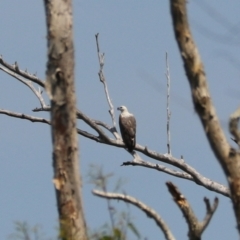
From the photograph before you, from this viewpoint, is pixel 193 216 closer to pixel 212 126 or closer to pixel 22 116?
pixel 212 126

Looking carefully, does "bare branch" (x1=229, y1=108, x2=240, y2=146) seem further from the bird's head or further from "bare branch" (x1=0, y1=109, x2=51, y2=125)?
the bird's head

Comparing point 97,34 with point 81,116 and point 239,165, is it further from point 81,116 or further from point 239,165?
point 239,165

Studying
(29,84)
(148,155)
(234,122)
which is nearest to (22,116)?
(29,84)

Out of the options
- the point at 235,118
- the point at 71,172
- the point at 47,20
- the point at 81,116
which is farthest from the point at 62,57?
the point at 81,116

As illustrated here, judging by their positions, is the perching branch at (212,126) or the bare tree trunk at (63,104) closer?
the perching branch at (212,126)

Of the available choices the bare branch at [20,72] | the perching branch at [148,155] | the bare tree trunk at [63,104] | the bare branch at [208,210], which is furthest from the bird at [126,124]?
the bare branch at [208,210]

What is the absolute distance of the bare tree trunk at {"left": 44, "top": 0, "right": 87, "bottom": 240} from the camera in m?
6.18

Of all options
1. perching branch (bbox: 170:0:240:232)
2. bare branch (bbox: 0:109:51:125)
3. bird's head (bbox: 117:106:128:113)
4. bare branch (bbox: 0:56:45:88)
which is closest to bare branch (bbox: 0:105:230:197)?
bare branch (bbox: 0:109:51:125)

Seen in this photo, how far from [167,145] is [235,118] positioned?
4.41 m

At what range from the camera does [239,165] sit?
5.57 meters

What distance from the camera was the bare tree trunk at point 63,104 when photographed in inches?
243

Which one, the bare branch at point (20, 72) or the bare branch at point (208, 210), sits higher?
Answer: the bare branch at point (20, 72)

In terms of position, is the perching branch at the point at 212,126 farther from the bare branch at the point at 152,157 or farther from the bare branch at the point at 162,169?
the bare branch at the point at 162,169

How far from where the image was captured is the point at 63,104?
6.25m
